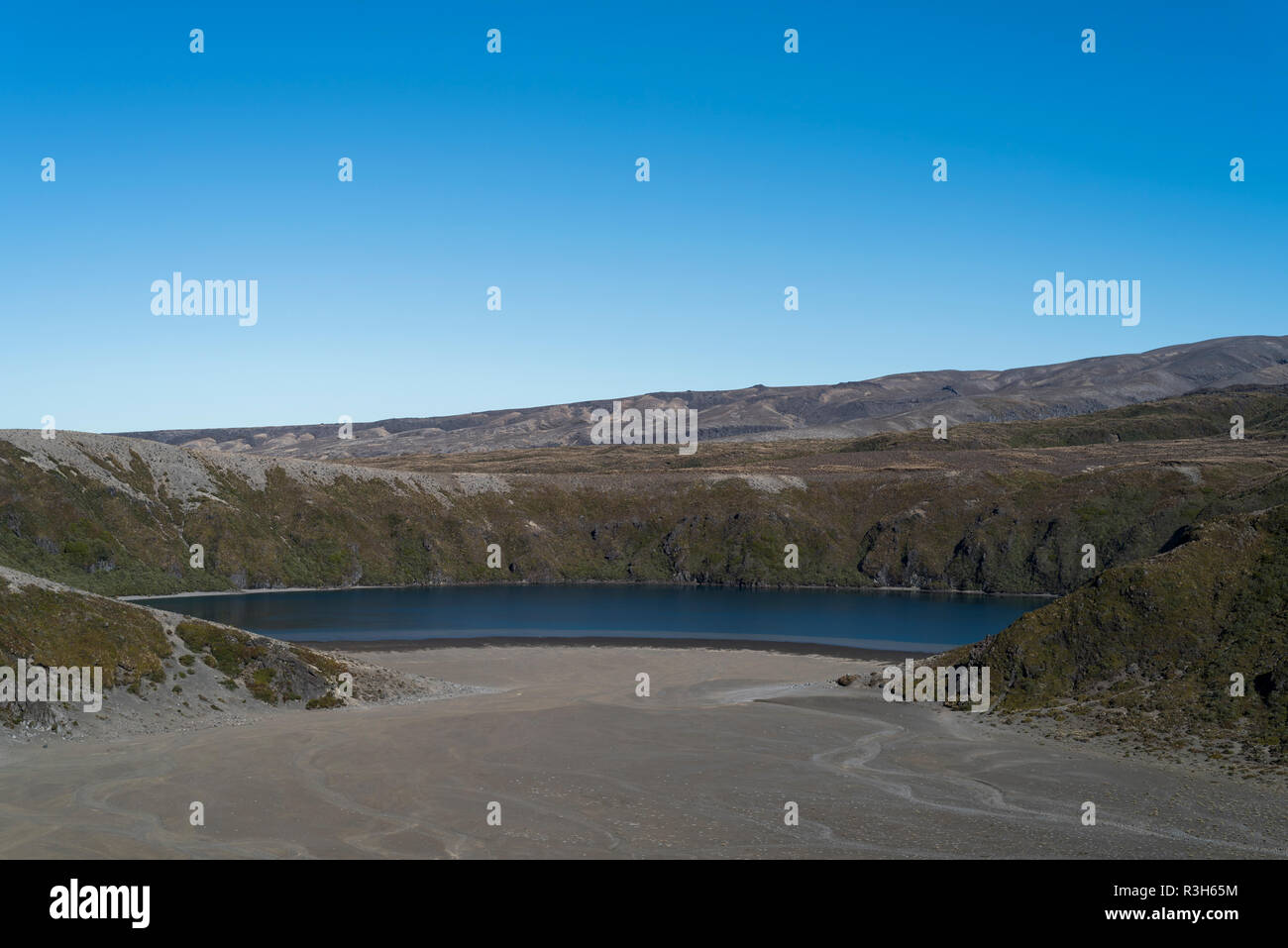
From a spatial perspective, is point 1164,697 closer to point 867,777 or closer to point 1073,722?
point 1073,722

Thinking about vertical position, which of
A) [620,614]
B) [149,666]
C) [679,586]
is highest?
[149,666]

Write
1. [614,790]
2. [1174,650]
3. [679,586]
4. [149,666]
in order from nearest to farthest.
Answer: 1. [614,790]
2. [149,666]
3. [1174,650]
4. [679,586]

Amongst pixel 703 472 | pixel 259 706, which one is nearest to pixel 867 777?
pixel 259 706

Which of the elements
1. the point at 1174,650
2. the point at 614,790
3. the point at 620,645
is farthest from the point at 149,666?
the point at 1174,650

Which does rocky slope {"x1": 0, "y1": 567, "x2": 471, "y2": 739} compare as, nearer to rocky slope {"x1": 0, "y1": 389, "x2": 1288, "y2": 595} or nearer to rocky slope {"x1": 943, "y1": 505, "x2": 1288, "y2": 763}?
rocky slope {"x1": 943, "y1": 505, "x2": 1288, "y2": 763}

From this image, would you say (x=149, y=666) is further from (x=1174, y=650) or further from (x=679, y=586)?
(x=679, y=586)

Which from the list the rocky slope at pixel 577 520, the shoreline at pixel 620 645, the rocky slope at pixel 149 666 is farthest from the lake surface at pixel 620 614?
the rocky slope at pixel 149 666
